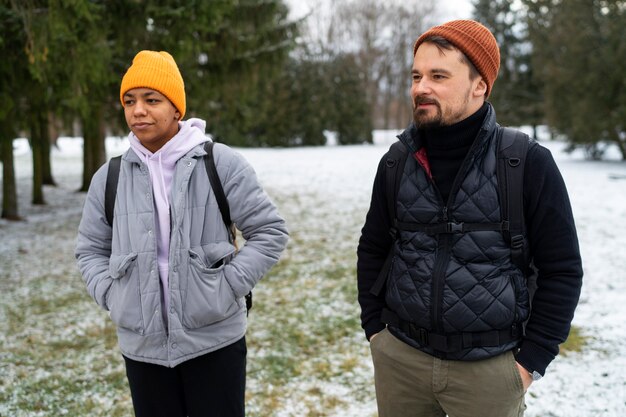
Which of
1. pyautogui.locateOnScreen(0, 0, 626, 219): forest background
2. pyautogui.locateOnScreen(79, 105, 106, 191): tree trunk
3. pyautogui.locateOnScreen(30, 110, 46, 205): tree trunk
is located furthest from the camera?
pyautogui.locateOnScreen(30, 110, 46, 205): tree trunk

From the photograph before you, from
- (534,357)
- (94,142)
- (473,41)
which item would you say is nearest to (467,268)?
(534,357)

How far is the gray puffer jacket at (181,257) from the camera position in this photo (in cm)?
217

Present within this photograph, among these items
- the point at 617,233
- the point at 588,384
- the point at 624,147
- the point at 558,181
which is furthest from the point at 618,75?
the point at 558,181

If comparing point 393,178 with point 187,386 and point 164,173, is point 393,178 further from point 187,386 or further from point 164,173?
point 187,386

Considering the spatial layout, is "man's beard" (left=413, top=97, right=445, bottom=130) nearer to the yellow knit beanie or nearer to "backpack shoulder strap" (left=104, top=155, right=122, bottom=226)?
the yellow knit beanie

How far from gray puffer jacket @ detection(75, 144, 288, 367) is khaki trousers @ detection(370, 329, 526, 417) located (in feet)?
2.01

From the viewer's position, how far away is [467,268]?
1.84m

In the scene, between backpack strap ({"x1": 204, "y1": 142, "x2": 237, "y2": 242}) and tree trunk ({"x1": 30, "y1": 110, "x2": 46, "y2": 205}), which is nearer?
backpack strap ({"x1": 204, "y1": 142, "x2": 237, "y2": 242})

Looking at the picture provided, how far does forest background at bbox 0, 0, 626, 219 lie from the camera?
21.9 feet

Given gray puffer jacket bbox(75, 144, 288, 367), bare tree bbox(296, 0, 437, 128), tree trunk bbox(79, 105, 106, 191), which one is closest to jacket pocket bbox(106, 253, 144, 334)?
gray puffer jacket bbox(75, 144, 288, 367)

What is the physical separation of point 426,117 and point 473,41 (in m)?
0.28

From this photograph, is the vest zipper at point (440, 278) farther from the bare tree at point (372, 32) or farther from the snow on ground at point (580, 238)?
the bare tree at point (372, 32)

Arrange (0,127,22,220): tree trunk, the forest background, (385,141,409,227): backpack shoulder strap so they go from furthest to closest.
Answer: (0,127,22,220): tree trunk
the forest background
(385,141,409,227): backpack shoulder strap

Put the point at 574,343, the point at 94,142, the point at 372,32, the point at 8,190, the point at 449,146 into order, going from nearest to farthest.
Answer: the point at 449,146 < the point at 574,343 < the point at 8,190 < the point at 94,142 < the point at 372,32
